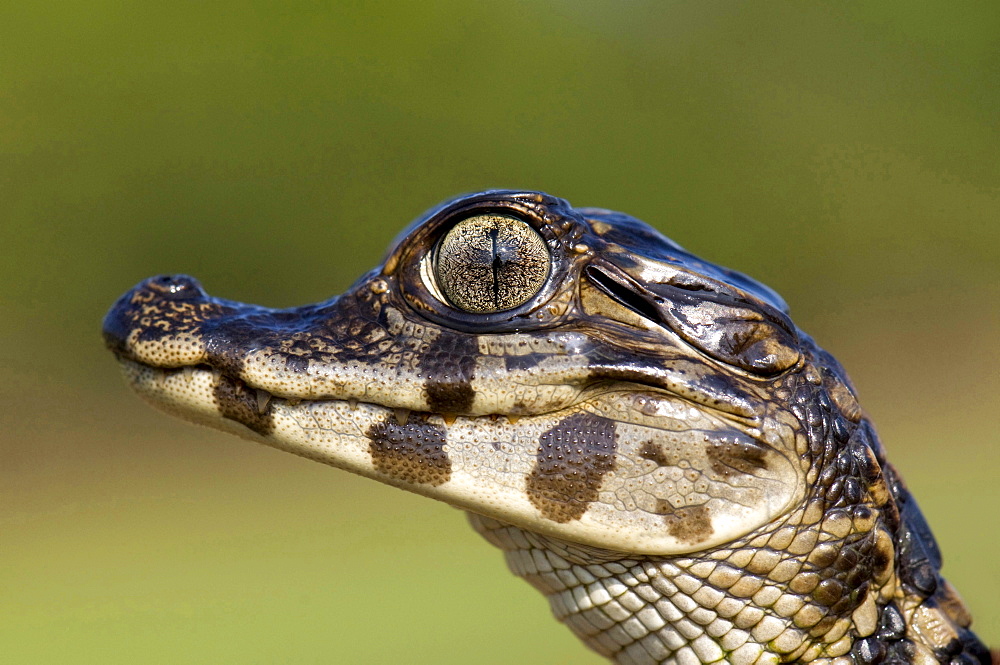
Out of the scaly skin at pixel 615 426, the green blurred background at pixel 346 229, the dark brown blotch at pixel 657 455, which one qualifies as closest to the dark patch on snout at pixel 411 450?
the scaly skin at pixel 615 426

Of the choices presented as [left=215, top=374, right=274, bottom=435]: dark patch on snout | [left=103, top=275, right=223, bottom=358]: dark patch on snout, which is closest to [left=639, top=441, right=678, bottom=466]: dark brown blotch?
[left=215, top=374, right=274, bottom=435]: dark patch on snout

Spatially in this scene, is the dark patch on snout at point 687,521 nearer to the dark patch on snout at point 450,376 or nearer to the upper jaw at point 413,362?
the upper jaw at point 413,362

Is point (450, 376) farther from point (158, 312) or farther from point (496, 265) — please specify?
point (158, 312)

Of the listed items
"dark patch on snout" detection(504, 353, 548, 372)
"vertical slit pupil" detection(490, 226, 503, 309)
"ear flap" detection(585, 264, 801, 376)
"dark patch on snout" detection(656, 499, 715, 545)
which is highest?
"vertical slit pupil" detection(490, 226, 503, 309)

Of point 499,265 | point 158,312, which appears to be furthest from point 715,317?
point 158,312

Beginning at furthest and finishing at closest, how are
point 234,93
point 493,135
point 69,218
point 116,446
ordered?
point 493,135, point 234,93, point 69,218, point 116,446

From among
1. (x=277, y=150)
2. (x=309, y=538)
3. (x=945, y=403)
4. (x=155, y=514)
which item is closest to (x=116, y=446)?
(x=155, y=514)

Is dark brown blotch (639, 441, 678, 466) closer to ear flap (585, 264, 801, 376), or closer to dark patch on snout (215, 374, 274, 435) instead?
ear flap (585, 264, 801, 376)

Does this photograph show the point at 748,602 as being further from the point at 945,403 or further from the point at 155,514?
the point at 945,403
